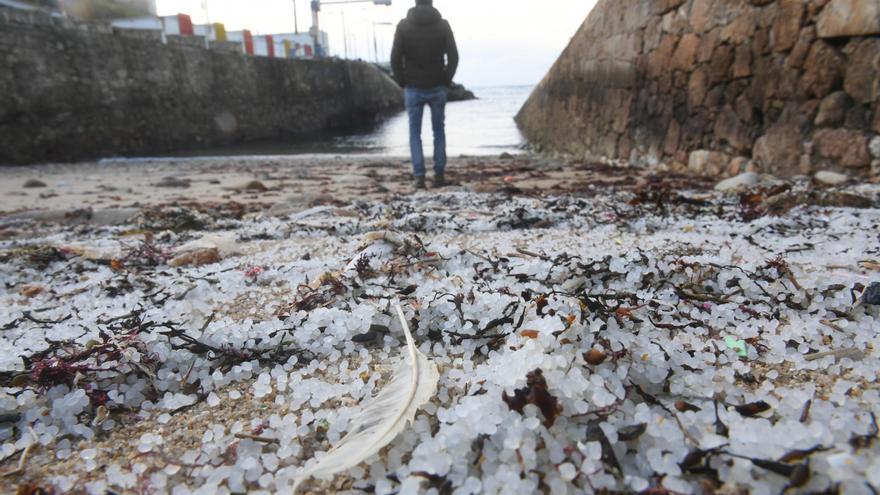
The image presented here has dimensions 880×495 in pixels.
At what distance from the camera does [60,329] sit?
1.41 m

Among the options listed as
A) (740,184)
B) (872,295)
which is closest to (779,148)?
(740,184)

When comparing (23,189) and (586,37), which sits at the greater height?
(586,37)

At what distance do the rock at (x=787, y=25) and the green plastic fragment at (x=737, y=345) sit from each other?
4.12 meters

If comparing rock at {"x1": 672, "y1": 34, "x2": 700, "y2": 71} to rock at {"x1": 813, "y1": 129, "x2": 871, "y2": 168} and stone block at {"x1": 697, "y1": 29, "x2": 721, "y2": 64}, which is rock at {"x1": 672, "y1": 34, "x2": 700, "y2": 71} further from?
rock at {"x1": 813, "y1": 129, "x2": 871, "y2": 168}

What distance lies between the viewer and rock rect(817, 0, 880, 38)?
336 centimetres

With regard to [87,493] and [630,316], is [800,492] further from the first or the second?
[87,493]

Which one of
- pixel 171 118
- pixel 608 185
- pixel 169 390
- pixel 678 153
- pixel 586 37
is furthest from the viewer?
pixel 171 118

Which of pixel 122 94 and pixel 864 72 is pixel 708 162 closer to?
pixel 864 72

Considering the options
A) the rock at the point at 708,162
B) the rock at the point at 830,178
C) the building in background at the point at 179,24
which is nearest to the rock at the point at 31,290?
the rock at the point at 830,178

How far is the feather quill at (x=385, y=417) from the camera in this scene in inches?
30.9

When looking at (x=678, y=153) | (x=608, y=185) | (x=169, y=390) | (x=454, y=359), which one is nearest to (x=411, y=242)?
(x=454, y=359)

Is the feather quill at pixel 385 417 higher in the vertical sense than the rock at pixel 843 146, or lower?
lower

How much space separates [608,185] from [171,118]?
13340 millimetres

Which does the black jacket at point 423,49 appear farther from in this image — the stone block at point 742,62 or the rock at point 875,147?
the rock at point 875,147
